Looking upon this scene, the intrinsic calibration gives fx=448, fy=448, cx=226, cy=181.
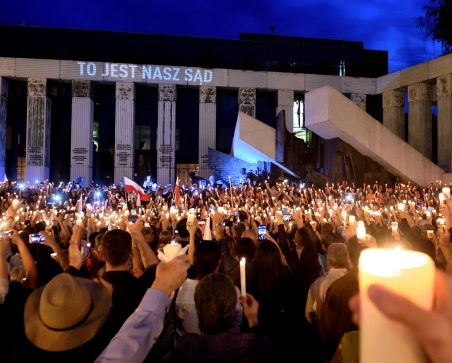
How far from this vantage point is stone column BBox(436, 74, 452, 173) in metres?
21.8

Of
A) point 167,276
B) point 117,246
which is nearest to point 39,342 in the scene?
point 167,276

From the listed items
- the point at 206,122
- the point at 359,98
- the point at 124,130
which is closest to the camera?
the point at 124,130

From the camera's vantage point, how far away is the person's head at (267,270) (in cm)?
403

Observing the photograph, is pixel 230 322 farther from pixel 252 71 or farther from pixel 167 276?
pixel 252 71

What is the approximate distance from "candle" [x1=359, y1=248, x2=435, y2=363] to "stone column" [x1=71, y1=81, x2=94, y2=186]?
28375 millimetres

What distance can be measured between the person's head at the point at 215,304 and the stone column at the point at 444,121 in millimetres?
21979

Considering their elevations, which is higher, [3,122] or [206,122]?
[206,122]

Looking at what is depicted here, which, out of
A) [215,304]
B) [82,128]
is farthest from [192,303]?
[82,128]

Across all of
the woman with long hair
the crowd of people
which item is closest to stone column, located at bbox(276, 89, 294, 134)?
the crowd of people

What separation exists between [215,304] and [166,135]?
90.2 feet

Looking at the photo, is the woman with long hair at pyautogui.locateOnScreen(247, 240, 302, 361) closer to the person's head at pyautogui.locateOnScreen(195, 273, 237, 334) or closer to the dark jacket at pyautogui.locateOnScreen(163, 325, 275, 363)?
the person's head at pyautogui.locateOnScreen(195, 273, 237, 334)

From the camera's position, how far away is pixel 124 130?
28859 millimetres

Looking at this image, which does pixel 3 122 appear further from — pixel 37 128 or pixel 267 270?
pixel 267 270

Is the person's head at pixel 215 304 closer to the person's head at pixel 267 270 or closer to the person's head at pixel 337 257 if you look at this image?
the person's head at pixel 337 257
